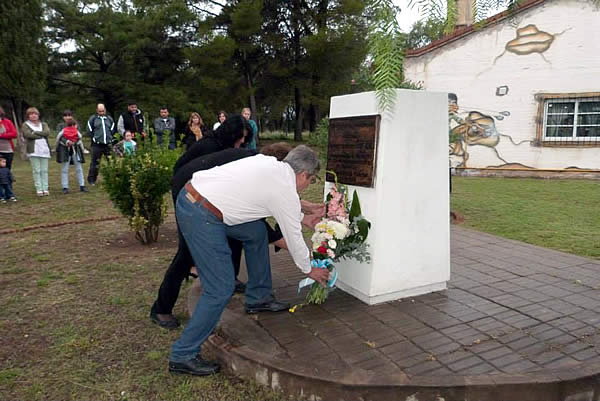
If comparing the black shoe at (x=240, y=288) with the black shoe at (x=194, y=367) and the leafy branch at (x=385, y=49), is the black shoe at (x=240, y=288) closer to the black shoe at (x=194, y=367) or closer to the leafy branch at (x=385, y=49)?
the black shoe at (x=194, y=367)

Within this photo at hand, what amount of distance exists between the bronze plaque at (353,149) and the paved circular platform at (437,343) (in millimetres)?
1089

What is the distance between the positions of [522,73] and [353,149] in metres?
12.2

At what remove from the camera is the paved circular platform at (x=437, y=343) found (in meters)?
2.56

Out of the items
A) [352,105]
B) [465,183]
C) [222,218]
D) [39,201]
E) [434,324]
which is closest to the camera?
[222,218]

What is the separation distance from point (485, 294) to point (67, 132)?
30.2ft

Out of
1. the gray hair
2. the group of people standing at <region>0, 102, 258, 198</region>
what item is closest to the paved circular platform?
the gray hair

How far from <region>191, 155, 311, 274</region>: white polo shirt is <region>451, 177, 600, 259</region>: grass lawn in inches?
176

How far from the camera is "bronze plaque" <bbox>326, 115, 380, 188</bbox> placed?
3.56 metres

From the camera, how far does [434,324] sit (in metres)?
3.35

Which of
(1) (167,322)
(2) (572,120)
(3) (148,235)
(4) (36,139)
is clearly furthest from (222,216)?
(2) (572,120)

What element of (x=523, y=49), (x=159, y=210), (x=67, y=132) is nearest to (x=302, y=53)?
(x=523, y=49)

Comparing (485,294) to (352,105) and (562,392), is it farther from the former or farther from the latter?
(352,105)

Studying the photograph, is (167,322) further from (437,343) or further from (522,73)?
(522,73)

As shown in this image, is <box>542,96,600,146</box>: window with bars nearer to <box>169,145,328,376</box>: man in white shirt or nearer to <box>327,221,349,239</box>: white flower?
<box>327,221,349,239</box>: white flower
